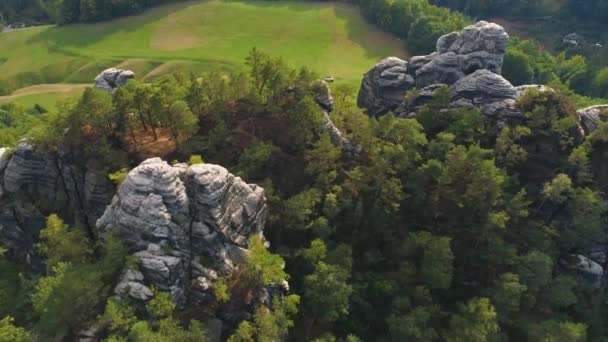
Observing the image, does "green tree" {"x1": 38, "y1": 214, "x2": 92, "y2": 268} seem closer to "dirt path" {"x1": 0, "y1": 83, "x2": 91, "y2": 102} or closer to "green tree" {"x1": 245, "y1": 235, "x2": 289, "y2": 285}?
"green tree" {"x1": 245, "y1": 235, "x2": 289, "y2": 285}

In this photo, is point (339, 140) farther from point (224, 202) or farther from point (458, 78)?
point (458, 78)

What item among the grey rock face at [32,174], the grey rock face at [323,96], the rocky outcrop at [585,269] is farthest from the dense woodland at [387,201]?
the grey rock face at [32,174]

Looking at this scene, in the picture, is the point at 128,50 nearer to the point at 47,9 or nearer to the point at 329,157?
the point at 47,9

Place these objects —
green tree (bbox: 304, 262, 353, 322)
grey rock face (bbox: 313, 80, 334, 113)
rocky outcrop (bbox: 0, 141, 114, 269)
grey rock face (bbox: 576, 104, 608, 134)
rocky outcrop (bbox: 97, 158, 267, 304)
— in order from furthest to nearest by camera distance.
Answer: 1. grey rock face (bbox: 576, 104, 608, 134)
2. grey rock face (bbox: 313, 80, 334, 113)
3. rocky outcrop (bbox: 0, 141, 114, 269)
4. green tree (bbox: 304, 262, 353, 322)
5. rocky outcrop (bbox: 97, 158, 267, 304)

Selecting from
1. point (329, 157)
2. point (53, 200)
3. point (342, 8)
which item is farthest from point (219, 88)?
point (342, 8)

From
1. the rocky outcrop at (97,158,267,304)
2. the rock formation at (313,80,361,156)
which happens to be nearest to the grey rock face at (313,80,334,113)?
the rock formation at (313,80,361,156)

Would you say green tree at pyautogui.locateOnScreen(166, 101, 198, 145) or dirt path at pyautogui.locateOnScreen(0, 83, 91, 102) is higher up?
green tree at pyautogui.locateOnScreen(166, 101, 198, 145)
